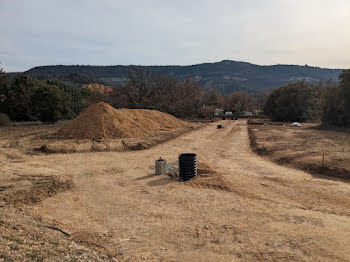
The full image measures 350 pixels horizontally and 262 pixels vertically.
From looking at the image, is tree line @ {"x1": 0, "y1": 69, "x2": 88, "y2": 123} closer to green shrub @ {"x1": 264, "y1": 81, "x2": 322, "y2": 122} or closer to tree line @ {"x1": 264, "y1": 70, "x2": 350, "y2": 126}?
tree line @ {"x1": 264, "y1": 70, "x2": 350, "y2": 126}

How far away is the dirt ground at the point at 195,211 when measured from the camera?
18.1 feet

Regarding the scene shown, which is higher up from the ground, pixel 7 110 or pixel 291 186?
pixel 7 110

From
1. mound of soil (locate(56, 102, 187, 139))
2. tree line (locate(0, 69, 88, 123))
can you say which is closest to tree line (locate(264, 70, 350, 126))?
mound of soil (locate(56, 102, 187, 139))

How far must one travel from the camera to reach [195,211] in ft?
24.5

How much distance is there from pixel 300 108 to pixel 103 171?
39.0 m

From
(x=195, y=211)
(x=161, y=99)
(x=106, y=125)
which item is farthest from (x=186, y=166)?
(x=161, y=99)

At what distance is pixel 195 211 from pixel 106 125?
1636 centimetres

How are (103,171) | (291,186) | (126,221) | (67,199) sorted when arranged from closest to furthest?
(126,221), (67,199), (291,186), (103,171)

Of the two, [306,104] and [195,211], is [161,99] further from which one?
[195,211]

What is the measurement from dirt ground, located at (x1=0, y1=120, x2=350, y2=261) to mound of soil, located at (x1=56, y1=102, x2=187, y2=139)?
8.15m

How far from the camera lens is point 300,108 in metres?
42.1

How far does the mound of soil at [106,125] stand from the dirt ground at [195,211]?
8154 mm

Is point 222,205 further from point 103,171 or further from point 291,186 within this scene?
point 103,171

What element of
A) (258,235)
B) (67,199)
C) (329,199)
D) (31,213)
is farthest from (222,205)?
(31,213)
